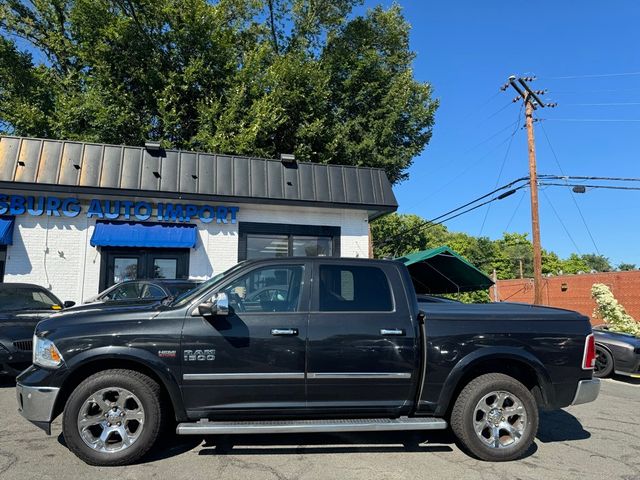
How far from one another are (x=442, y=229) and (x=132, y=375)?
2654 inches

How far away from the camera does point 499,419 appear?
454 cm

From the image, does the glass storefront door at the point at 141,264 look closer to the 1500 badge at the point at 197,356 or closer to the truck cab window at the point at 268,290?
the truck cab window at the point at 268,290

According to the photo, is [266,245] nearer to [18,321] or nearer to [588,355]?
[18,321]

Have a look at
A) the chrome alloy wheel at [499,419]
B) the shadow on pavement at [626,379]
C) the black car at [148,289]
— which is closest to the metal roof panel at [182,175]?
the black car at [148,289]

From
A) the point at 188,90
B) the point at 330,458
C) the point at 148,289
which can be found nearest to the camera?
the point at 330,458

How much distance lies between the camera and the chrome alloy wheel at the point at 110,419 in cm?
414

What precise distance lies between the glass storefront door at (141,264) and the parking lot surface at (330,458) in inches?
268

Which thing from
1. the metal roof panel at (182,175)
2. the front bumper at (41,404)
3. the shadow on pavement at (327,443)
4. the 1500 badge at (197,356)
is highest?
the metal roof panel at (182,175)

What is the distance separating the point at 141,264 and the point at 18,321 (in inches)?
192

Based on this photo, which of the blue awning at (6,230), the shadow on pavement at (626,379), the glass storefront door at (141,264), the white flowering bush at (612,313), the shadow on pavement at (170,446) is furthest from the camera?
the white flowering bush at (612,313)

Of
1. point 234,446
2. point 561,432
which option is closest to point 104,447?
point 234,446

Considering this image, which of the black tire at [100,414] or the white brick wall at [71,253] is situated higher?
the white brick wall at [71,253]

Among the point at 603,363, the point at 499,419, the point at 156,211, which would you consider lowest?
the point at 499,419

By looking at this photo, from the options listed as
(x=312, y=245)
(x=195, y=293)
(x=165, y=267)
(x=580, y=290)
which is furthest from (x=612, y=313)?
(x=580, y=290)
